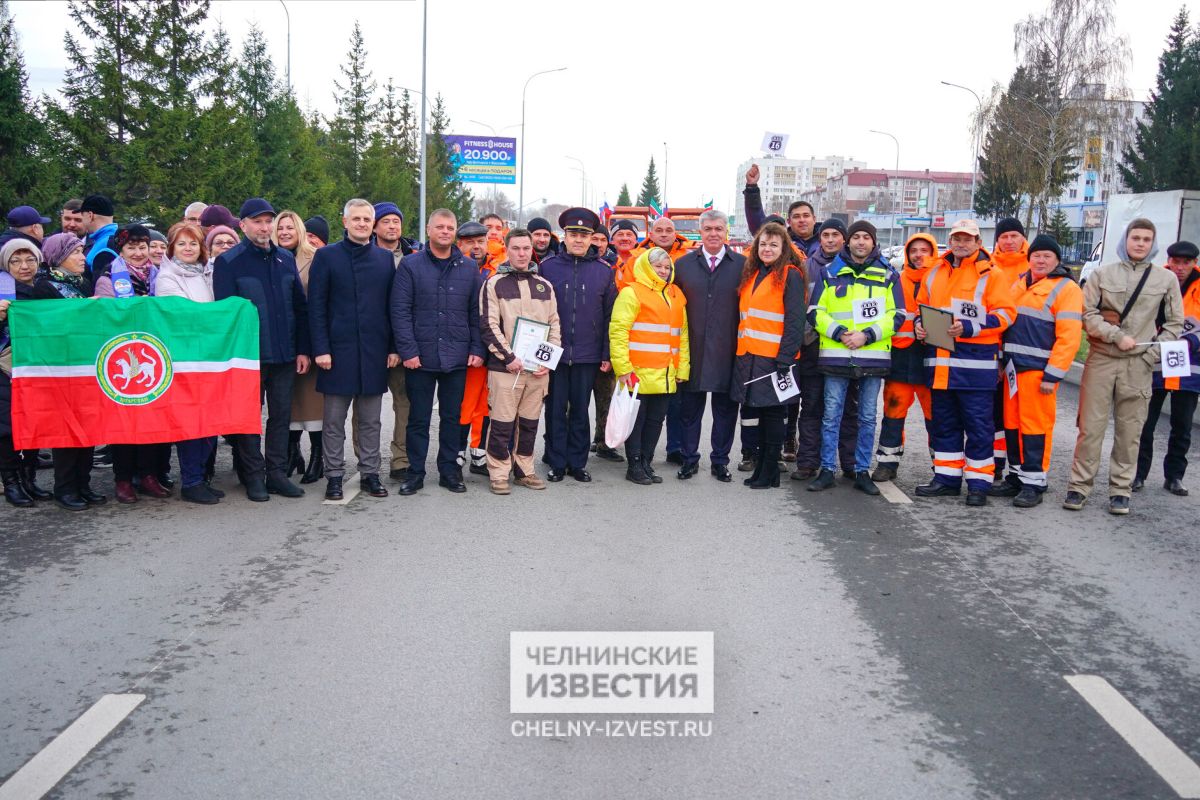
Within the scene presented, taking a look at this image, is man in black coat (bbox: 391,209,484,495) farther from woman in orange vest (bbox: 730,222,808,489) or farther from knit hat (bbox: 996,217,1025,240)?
knit hat (bbox: 996,217,1025,240)

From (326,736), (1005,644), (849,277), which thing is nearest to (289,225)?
(849,277)

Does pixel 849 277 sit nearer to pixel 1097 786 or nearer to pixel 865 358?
pixel 865 358

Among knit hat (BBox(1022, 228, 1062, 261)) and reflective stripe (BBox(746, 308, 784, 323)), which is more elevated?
knit hat (BBox(1022, 228, 1062, 261))

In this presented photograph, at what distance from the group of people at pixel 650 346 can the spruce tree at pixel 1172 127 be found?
1805 inches

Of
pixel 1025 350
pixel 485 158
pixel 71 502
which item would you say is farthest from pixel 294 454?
pixel 485 158

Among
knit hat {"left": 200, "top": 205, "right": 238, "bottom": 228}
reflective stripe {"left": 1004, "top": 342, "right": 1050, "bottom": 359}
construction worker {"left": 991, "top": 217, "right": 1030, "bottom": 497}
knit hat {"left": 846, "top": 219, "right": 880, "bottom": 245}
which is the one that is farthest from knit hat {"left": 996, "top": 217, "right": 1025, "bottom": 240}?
knit hat {"left": 200, "top": 205, "right": 238, "bottom": 228}

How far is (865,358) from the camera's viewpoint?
26.2 ft

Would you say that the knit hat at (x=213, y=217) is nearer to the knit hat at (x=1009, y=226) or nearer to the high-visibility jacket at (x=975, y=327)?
the high-visibility jacket at (x=975, y=327)

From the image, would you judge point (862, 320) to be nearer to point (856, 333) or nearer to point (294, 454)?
point (856, 333)

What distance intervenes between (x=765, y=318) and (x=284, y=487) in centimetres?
407

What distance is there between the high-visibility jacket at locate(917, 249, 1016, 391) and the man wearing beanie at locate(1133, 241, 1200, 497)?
151 cm

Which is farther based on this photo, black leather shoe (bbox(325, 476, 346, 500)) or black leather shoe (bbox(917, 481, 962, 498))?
black leather shoe (bbox(917, 481, 962, 498))

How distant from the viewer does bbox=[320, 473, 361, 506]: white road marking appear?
7.51 metres

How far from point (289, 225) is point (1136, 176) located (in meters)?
53.4
